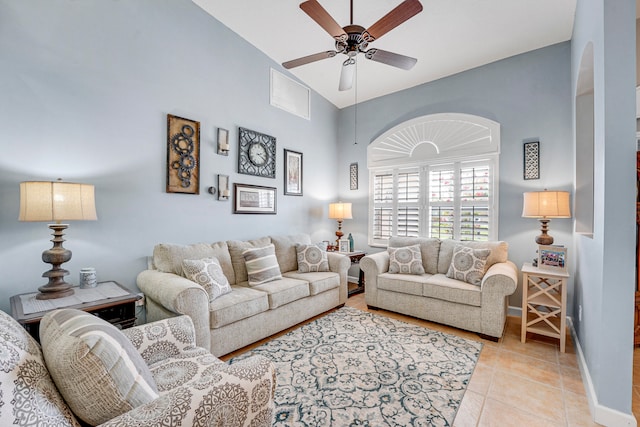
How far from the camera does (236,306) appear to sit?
8.09 feet

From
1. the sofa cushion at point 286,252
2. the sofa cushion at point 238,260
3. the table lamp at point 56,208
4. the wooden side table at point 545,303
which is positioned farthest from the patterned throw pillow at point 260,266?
the wooden side table at point 545,303

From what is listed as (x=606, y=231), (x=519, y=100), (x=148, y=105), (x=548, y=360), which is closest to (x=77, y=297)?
(x=148, y=105)

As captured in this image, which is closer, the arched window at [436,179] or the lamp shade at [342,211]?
the arched window at [436,179]

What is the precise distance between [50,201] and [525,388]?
3.58 metres

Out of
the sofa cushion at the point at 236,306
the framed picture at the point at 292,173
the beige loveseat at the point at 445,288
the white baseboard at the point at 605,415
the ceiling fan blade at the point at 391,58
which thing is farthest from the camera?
the framed picture at the point at 292,173

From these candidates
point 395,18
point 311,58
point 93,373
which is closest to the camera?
point 93,373

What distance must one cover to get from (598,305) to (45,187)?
3.71 metres

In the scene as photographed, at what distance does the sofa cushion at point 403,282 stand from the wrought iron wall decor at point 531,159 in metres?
1.72

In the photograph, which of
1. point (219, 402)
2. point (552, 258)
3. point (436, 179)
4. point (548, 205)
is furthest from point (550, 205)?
point (219, 402)

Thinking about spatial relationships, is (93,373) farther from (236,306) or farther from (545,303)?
(545,303)

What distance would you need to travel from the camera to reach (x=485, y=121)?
371cm

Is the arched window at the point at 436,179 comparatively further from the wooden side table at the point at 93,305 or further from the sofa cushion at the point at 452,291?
the wooden side table at the point at 93,305

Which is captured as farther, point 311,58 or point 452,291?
point 452,291

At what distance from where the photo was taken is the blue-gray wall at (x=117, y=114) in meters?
2.14
